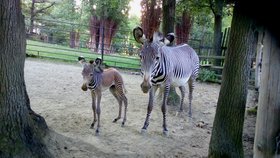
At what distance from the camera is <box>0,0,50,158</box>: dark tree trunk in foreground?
11.1 feet

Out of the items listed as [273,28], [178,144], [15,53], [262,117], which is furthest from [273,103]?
[178,144]

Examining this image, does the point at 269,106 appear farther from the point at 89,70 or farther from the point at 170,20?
the point at 170,20

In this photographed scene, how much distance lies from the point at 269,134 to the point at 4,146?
2.87 metres

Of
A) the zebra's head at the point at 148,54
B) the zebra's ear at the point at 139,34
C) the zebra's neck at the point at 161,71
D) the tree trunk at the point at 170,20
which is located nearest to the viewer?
the zebra's head at the point at 148,54

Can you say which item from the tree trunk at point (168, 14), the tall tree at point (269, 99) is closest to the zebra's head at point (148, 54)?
the tree trunk at point (168, 14)

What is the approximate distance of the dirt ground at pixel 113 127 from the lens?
4.90 metres

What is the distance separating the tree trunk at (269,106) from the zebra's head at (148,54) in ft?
11.5

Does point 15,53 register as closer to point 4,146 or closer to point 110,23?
point 4,146

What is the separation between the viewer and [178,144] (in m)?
5.77

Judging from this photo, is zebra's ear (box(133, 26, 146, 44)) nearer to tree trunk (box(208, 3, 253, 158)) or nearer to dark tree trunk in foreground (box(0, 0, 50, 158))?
tree trunk (box(208, 3, 253, 158))

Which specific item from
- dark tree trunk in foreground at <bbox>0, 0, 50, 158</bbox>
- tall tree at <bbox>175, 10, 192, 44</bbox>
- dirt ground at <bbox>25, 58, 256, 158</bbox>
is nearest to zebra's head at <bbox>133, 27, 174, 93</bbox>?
dirt ground at <bbox>25, 58, 256, 158</bbox>

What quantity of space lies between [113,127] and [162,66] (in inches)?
64.0

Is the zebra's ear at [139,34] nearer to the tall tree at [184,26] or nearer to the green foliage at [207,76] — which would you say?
the green foliage at [207,76]

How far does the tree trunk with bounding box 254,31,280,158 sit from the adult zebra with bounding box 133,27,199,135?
3506 millimetres
